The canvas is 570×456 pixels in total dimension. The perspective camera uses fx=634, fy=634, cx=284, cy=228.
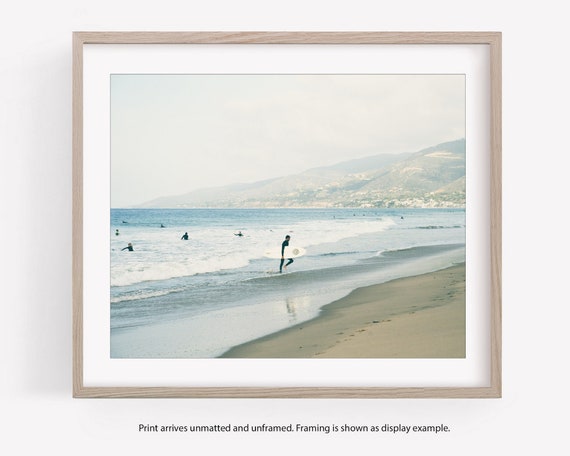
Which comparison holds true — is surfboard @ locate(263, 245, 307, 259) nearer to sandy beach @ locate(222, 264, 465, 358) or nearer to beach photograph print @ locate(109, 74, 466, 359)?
beach photograph print @ locate(109, 74, 466, 359)

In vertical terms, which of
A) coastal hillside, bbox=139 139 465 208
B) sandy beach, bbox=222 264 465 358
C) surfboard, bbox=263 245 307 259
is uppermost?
coastal hillside, bbox=139 139 465 208

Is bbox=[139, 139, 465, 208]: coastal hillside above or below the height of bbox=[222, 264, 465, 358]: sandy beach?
above

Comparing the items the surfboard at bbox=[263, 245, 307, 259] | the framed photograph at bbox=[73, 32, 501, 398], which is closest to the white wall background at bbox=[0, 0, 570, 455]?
the framed photograph at bbox=[73, 32, 501, 398]

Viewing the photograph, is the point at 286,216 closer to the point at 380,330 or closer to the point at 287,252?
the point at 287,252
